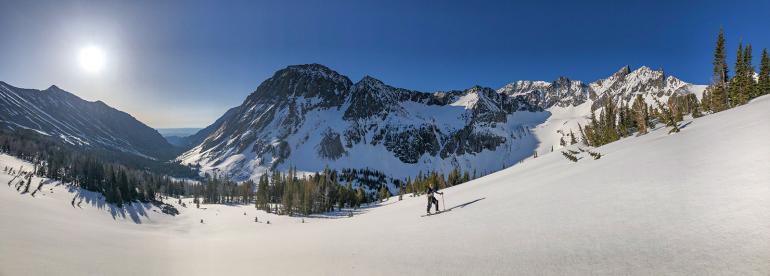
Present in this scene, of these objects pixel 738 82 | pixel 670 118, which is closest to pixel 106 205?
pixel 670 118

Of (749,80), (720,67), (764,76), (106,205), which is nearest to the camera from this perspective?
(749,80)

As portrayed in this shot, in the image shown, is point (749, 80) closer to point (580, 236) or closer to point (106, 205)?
point (580, 236)

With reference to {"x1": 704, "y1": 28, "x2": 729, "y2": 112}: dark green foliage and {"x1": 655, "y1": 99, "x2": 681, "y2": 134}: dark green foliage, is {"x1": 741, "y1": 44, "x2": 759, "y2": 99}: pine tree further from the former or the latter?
{"x1": 655, "y1": 99, "x2": 681, "y2": 134}: dark green foliage

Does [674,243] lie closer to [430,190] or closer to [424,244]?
[424,244]

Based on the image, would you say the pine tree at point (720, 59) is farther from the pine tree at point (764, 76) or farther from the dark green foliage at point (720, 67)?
the pine tree at point (764, 76)

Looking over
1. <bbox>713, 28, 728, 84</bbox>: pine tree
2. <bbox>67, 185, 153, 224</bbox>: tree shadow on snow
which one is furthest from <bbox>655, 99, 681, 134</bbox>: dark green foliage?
<bbox>67, 185, 153, 224</bbox>: tree shadow on snow

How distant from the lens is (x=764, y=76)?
4869 centimetres

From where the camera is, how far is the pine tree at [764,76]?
152 feet

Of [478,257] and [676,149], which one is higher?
[676,149]

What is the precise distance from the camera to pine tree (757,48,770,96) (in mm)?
46456

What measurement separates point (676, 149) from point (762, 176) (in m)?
8.34

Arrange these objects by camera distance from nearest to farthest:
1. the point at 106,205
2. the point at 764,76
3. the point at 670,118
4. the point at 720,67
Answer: the point at 670,118
the point at 764,76
the point at 720,67
the point at 106,205

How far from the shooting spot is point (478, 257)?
8797 mm

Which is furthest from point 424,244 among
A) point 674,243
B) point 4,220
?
point 4,220
